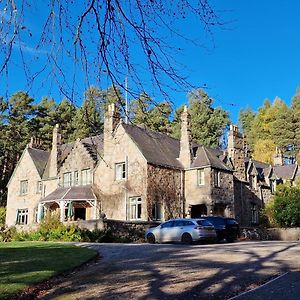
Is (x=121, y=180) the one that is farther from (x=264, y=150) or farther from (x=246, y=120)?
(x=246, y=120)

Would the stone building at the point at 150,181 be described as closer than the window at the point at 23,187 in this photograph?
Yes

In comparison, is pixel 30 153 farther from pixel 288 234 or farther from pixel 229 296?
pixel 229 296

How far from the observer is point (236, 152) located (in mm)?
40906

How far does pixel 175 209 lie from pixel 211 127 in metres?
33.9

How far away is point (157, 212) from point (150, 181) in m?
2.63

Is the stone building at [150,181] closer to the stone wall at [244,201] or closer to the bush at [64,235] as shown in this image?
the stone wall at [244,201]

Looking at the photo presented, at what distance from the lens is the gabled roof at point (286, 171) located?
167ft

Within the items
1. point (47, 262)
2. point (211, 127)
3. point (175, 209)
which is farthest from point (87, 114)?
point (211, 127)

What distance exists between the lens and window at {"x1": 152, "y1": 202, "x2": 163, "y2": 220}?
34.8 m

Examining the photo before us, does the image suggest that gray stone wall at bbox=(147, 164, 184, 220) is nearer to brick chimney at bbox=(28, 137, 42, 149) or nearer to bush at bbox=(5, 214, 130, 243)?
bush at bbox=(5, 214, 130, 243)

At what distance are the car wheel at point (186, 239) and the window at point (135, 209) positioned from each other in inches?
400

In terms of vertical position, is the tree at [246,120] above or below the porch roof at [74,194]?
above

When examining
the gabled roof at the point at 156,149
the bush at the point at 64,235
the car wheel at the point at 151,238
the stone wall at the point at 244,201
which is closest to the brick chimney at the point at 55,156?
the gabled roof at the point at 156,149

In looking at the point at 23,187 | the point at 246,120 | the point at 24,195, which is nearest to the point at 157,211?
the point at 24,195
